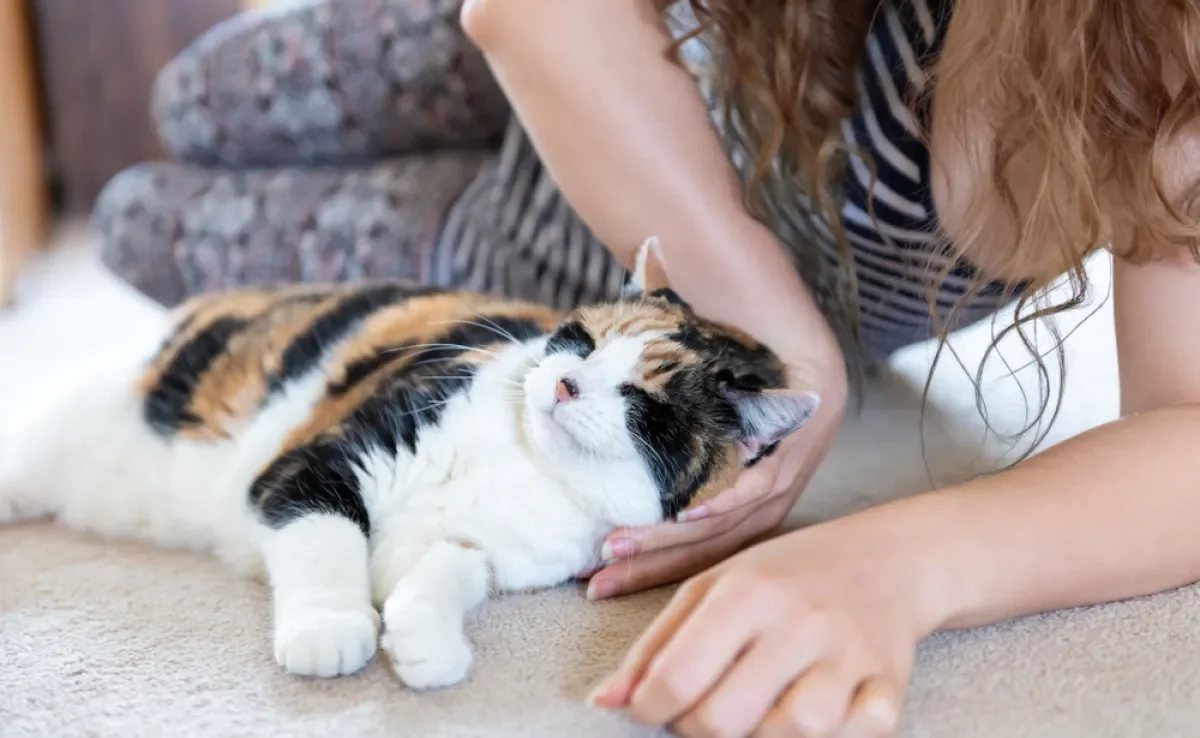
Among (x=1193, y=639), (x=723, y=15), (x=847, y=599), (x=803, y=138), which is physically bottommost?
(x=1193, y=639)

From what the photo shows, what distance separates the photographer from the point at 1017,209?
0.85m

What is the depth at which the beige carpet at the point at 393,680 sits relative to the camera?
60 centimetres

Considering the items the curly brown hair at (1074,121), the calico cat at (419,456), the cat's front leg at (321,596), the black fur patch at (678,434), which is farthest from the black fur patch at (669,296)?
the cat's front leg at (321,596)

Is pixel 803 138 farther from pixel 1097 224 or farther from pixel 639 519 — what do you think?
pixel 639 519

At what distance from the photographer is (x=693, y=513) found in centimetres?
79

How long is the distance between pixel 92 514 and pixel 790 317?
2.22 ft

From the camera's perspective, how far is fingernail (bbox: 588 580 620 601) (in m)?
0.78

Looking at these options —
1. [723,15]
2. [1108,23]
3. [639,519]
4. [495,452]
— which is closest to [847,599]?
[639,519]

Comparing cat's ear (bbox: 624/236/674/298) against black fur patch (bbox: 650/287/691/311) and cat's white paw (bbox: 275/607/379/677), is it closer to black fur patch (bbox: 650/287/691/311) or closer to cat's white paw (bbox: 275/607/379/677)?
black fur patch (bbox: 650/287/691/311)

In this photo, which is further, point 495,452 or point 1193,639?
point 495,452

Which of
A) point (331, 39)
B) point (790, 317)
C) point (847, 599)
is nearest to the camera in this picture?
point (847, 599)

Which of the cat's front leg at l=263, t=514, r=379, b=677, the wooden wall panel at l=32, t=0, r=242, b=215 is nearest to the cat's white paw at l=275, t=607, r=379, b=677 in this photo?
the cat's front leg at l=263, t=514, r=379, b=677

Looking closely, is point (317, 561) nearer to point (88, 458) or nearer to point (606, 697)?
point (606, 697)

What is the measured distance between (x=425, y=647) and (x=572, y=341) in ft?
1.02
